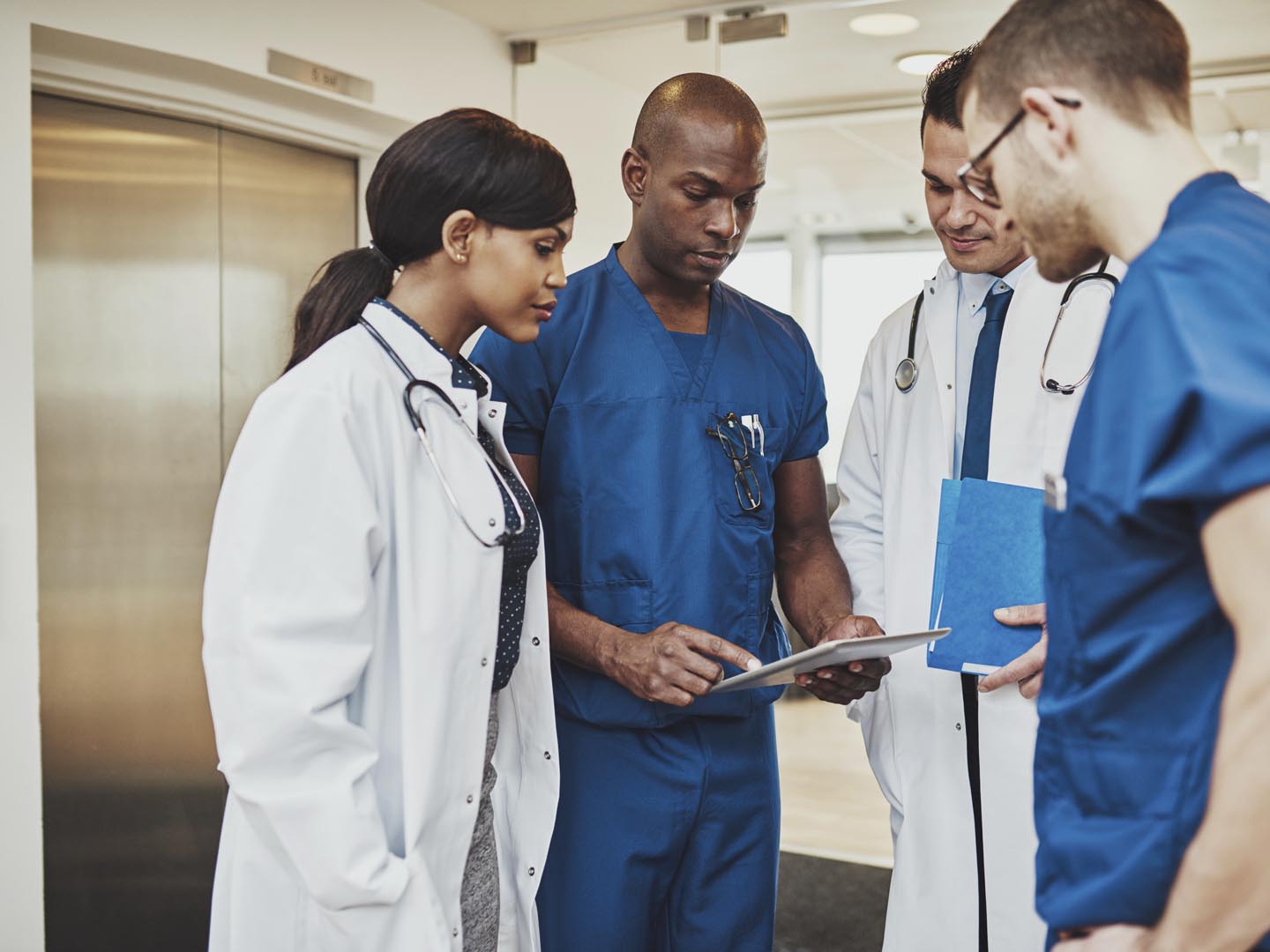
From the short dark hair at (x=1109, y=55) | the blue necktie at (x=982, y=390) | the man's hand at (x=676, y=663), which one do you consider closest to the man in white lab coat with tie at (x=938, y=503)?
the blue necktie at (x=982, y=390)

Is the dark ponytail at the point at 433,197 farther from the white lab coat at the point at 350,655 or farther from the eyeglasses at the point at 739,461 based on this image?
the eyeglasses at the point at 739,461

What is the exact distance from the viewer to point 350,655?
1.25 meters

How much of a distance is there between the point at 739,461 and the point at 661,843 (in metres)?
0.58

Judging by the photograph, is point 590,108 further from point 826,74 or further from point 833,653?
point 833,653

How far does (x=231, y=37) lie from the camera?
2893mm

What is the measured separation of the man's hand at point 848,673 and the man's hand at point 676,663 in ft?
0.55

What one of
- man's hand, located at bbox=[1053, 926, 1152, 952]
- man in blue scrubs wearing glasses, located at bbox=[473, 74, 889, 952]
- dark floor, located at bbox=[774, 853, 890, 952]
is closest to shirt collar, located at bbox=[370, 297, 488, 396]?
man in blue scrubs wearing glasses, located at bbox=[473, 74, 889, 952]

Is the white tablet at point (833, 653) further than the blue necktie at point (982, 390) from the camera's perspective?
No

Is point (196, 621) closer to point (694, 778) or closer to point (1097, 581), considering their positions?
point (694, 778)

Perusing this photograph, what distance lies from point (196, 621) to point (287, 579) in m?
2.10

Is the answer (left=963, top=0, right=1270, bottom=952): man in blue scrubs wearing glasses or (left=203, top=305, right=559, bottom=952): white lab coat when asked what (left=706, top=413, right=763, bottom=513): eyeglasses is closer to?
(left=203, top=305, right=559, bottom=952): white lab coat

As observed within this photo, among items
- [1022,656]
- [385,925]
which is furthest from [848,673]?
[385,925]

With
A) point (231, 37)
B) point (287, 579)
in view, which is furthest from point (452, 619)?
point (231, 37)

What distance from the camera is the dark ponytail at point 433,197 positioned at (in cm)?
142
